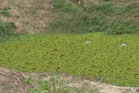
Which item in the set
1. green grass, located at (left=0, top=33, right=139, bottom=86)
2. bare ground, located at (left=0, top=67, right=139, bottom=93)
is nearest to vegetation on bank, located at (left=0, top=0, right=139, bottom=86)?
green grass, located at (left=0, top=33, right=139, bottom=86)

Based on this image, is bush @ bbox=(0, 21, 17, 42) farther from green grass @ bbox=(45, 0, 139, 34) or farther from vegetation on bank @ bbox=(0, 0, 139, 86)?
green grass @ bbox=(45, 0, 139, 34)

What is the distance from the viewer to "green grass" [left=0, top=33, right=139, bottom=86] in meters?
6.00

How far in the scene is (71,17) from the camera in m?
9.35

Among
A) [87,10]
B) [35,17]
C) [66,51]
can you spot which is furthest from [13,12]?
[66,51]

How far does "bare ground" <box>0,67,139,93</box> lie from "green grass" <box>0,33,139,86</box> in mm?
253

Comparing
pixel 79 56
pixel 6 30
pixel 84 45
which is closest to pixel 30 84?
pixel 79 56

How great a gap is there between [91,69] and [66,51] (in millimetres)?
1244

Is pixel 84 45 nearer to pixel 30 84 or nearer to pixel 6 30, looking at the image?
pixel 30 84

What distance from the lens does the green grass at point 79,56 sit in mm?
5996

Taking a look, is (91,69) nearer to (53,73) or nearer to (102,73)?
(102,73)

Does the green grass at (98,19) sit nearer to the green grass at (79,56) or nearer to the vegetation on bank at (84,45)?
the vegetation on bank at (84,45)

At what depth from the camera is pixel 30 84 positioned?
5.43 meters

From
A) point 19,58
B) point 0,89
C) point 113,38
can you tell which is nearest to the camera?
point 0,89

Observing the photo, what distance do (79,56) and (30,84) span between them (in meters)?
1.81
